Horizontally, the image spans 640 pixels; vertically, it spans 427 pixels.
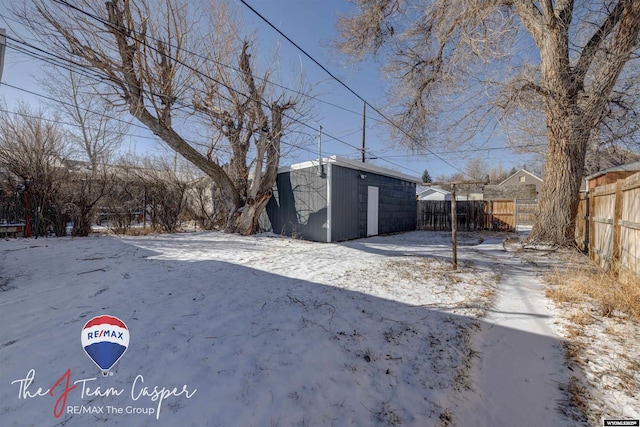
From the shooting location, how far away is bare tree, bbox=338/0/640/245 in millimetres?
5164

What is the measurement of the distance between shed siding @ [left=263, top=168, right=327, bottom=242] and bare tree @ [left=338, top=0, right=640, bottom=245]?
163 inches

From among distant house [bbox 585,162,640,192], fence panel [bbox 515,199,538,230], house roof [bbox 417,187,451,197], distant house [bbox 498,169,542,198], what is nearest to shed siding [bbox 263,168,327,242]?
distant house [bbox 585,162,640,192]

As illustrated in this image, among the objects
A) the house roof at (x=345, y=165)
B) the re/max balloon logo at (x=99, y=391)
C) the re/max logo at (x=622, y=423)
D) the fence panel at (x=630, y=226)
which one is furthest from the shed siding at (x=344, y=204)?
the re/max logo at (x=622, y=423)

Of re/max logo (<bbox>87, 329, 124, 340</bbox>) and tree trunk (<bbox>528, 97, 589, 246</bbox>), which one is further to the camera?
tree trunk (<bbox>528, 97, 589, 246</bbox>)

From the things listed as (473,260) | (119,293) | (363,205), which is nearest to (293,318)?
(119,293)

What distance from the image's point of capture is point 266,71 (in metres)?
8.48

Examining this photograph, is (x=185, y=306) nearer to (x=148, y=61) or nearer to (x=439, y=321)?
(x=439, y=321)

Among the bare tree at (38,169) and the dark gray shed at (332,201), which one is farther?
the dark gray shed at (332,201)

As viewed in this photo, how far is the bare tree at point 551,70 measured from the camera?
516 centimetres

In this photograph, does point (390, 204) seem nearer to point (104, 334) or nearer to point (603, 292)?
point (603, 292)

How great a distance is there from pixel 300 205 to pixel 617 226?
287 inches

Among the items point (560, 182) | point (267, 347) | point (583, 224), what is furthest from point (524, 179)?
point (267, 347)

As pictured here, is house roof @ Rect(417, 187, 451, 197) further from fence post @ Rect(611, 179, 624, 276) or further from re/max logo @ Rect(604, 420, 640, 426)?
re/max logo @ Rect(604, 420, 640, 426)

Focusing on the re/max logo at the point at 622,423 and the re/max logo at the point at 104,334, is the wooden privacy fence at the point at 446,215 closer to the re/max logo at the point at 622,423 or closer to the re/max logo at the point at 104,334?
the re/max logo at the point at 622,423
